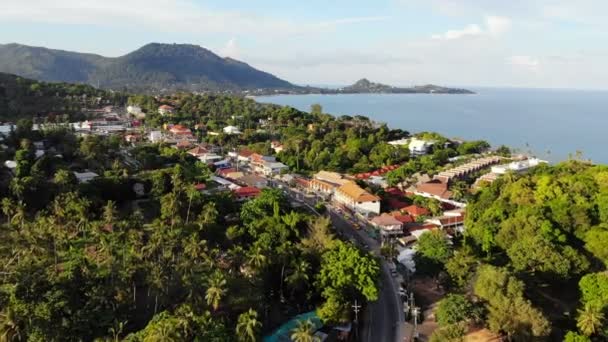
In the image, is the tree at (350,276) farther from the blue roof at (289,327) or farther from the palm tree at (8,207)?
the palm tree at (8,207)

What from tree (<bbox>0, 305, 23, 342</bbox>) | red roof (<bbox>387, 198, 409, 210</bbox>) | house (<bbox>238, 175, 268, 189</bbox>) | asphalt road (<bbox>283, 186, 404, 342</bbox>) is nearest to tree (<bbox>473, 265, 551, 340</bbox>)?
asphalt road (<bbox>283, 186, 404, 342</bbox>)

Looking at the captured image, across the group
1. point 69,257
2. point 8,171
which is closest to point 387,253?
point 69,257

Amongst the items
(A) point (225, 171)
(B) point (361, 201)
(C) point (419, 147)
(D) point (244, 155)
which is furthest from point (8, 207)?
(C) point (419, 147)

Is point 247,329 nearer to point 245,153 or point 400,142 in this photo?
point 245,153

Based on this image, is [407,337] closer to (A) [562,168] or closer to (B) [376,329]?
(B) [376,329]

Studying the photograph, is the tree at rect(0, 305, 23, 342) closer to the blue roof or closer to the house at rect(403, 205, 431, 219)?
the blue roof

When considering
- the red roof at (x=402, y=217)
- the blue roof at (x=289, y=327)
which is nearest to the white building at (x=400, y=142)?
the red roof at (x=402, y=217)
